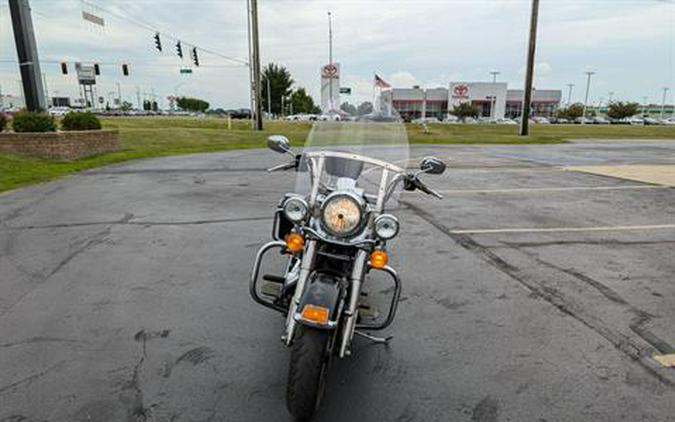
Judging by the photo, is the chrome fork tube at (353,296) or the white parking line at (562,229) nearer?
the chrome fork tube at (353,296)

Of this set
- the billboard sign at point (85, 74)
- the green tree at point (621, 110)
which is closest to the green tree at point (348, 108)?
the billboard sign at point (85, 74)

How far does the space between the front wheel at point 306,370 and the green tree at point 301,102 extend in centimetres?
7640

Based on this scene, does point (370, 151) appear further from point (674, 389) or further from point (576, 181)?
point (576, 181)

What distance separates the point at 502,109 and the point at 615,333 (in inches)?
3768

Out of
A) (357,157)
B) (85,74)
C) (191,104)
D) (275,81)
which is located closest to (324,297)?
(357,157)

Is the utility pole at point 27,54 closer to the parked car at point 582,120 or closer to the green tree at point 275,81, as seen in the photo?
the green tree at point 275,81

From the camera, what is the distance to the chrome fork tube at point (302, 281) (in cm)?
262

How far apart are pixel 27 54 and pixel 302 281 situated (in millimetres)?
15911

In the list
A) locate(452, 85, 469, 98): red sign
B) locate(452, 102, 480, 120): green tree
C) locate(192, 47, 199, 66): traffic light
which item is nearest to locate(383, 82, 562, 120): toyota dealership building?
locate(452, 85, 469, 98): red sign

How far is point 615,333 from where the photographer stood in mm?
3578

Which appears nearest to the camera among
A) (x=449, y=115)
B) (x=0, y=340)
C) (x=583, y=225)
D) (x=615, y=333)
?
(x=0, y=340)

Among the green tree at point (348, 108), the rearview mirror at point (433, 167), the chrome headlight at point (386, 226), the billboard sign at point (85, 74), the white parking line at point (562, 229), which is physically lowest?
the white parking line at point (562, 229)

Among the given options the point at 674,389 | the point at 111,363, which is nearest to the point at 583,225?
the point at 674,389

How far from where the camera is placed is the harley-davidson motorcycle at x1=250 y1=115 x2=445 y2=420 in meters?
2.44
